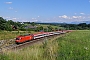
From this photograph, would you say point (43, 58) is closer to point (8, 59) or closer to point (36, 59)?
point (36, 59)

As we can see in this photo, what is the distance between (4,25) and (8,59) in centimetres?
8868

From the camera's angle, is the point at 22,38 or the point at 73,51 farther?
the point at 22,38

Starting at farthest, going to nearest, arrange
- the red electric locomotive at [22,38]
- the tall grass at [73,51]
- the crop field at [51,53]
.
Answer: the red electric locomotive at [22,38]
the tall grass at [73,51]
the crop field at [51,53]

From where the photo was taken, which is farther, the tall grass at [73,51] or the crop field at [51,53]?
the tall grass at [73,51]

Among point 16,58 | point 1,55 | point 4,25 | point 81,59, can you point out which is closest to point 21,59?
point 16,58

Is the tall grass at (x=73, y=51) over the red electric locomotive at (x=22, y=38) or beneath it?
over

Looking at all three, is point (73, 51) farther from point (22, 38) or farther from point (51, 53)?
point (22, 38)

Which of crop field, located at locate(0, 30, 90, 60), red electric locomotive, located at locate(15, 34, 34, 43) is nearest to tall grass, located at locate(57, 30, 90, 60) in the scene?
crop field, located at locate(0, 30, 90, 60)

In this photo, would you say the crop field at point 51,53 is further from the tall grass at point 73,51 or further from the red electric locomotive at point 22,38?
the red electric locomotive at point 22,38

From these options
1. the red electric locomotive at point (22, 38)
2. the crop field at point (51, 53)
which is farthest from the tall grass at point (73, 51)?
the red electric locomotive at point (22, 38)

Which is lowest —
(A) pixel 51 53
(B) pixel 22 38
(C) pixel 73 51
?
(B) pixel 22 38

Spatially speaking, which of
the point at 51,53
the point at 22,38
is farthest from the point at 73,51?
the point at 22,38

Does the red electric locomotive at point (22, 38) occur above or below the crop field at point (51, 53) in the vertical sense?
below

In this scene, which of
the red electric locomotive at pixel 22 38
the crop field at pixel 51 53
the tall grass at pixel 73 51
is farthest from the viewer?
the red electric locomotive at pixel 22 38
